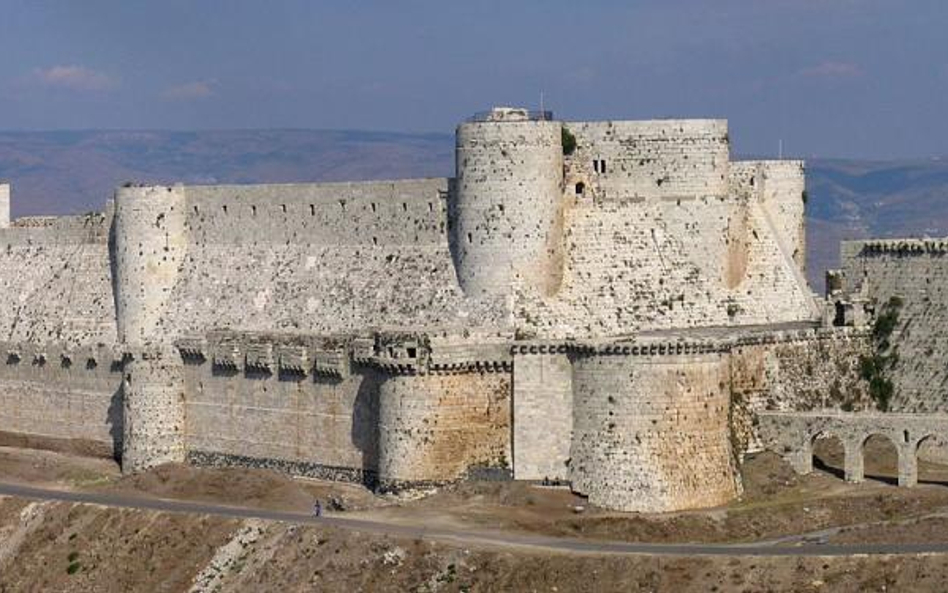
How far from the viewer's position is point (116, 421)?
8312 centimetres

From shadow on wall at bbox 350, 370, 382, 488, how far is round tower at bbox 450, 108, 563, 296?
4.54 m

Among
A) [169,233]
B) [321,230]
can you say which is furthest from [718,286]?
[169,233]

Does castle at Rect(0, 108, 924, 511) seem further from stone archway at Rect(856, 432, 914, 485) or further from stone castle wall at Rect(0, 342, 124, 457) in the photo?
stone archway at Rect(856, 432, 914, 485)

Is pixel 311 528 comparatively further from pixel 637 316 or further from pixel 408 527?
pixel 637 316

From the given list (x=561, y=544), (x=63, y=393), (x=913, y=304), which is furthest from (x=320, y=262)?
(x=913, y=304)

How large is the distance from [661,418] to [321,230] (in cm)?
1882

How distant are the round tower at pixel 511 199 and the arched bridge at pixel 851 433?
829cm

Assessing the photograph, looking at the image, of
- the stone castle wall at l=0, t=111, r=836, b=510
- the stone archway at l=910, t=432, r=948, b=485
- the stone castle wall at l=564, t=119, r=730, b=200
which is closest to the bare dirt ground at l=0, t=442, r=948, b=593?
the stone archway at l=910, t=432, r=948, b=485

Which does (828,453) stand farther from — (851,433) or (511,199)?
(511,199)

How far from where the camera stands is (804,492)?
66.8 m

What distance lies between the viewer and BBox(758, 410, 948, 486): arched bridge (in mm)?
66812

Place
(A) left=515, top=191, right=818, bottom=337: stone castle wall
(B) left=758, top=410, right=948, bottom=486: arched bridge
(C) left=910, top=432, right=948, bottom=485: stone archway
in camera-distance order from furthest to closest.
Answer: (A) left=515, top=191, right=818, bottom=337: stone castle wall < (C) left=910, top=432, right=948, bottom=485: stone archway < (B) left=758, top=410, right=948, bottom=486: arched bridge

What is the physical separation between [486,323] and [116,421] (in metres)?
19.2

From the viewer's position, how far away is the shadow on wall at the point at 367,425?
69.8m
